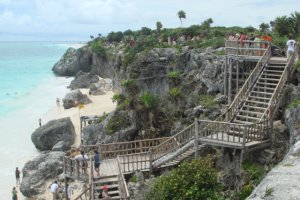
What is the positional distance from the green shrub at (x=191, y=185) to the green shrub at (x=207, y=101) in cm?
1025

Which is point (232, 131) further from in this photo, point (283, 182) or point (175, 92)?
point (283, 182)

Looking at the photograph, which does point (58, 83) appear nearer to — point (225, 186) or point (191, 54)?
point (191, 54)

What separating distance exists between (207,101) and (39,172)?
11352 mm

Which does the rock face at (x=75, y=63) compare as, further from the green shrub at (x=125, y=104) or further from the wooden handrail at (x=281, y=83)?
the wooden handrail at (x=281, y=83)

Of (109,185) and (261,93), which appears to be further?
(261,93)

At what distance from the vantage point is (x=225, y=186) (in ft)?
55.9

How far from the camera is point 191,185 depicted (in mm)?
13203

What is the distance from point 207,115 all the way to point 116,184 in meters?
7.56

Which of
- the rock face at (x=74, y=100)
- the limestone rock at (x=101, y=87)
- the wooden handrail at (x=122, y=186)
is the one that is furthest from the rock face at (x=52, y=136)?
the limestone rock at (x=101, y=87)

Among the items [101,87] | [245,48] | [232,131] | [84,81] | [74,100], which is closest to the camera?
[232,131]

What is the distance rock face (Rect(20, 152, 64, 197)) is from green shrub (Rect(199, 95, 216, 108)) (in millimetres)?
9923

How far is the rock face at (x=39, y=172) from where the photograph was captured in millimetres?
24125

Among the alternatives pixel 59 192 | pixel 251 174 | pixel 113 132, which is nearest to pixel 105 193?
pixel 59 192

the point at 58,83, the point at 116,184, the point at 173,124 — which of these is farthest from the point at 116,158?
the point at 58,83
